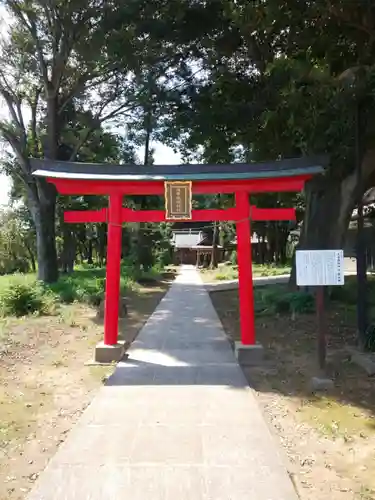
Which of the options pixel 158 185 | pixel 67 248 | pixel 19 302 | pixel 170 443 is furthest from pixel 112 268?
pixel 67 248

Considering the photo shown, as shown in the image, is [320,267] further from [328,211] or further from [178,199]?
[328,211]

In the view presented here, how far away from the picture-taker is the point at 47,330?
11148 mm

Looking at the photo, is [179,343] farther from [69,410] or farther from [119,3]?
[119,3]

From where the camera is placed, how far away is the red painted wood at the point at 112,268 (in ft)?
28.3

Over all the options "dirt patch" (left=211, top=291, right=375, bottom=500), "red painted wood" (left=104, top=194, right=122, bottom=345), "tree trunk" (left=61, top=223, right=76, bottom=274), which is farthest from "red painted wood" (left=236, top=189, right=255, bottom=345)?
"tree trunk" (left=61, top=223, right=76, bottom=274)

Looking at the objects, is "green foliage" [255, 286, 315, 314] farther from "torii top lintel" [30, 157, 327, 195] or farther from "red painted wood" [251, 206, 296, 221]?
"torii top lintel" [30, 157, 327, 195]

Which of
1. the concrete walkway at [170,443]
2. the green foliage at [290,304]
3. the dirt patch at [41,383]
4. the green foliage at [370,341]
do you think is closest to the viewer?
the concrete walkway at [170,443]

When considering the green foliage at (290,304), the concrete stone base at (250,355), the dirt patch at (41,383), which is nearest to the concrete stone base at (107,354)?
the dirt patch at (41,383)

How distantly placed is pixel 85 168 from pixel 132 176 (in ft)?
2.83

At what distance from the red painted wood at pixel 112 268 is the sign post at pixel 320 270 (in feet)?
10.7

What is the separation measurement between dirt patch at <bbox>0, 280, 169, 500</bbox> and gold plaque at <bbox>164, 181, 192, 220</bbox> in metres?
2.86

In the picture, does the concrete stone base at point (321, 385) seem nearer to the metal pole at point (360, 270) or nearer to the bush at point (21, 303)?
the metal pole at point (360, 270)

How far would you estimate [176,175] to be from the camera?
842cm

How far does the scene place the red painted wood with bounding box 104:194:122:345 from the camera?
28.3 ft
